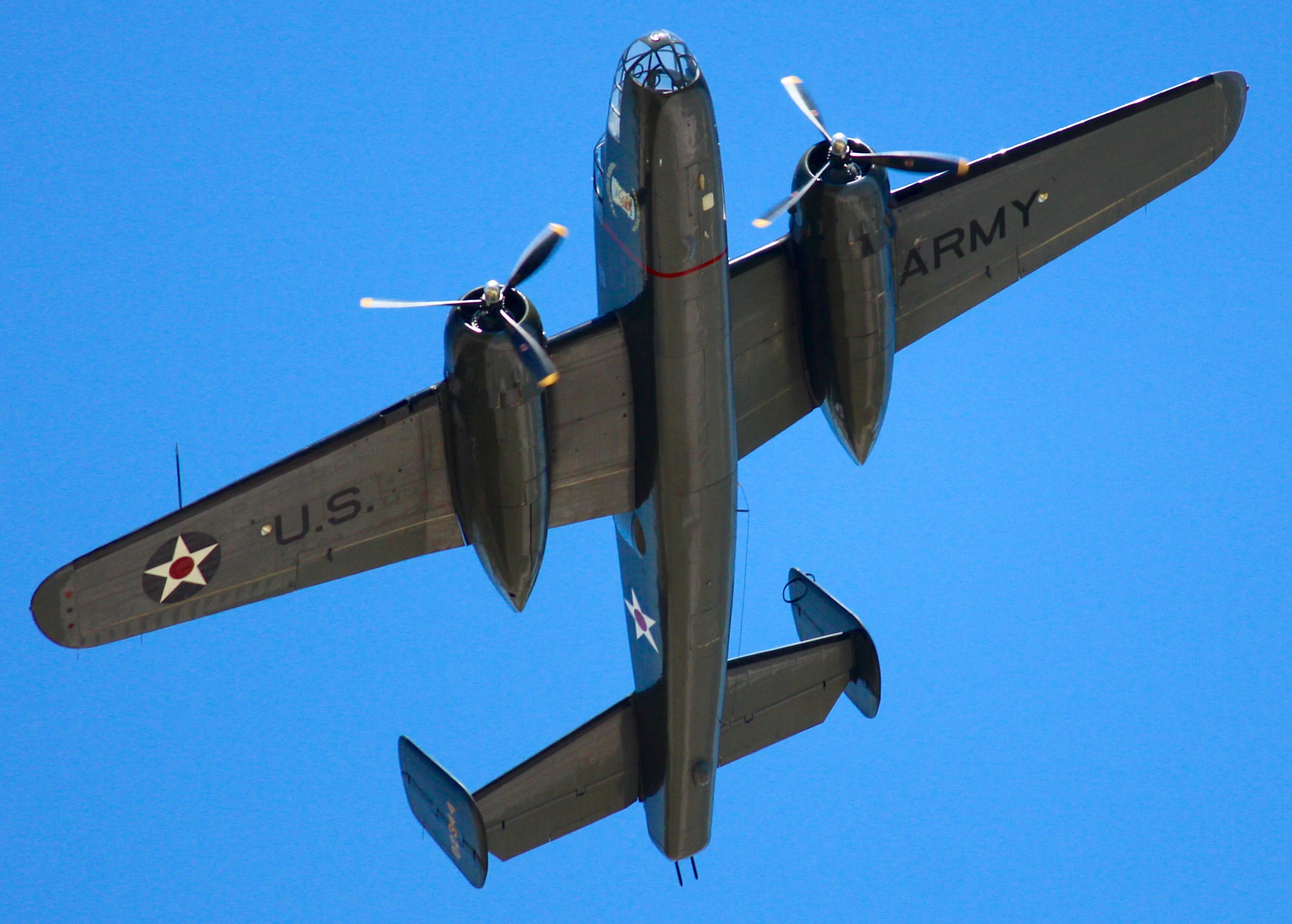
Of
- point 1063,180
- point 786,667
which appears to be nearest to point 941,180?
point 1063,180

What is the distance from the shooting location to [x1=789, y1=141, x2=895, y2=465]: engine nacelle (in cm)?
2523

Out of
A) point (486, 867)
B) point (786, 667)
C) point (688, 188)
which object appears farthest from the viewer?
point (786, 667)

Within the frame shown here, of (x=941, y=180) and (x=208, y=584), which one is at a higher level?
(x=941, y=180)

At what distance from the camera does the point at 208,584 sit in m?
24.5

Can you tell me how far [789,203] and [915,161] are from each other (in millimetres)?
1657

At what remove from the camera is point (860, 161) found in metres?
25.4

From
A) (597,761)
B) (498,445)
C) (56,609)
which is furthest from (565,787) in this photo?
(56,609)

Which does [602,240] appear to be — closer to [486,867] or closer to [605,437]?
[605,437]

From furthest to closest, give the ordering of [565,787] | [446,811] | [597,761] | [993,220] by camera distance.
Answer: [597,761] < [565,787] < [993,220] < [446,811]

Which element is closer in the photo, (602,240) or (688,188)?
(688,188)

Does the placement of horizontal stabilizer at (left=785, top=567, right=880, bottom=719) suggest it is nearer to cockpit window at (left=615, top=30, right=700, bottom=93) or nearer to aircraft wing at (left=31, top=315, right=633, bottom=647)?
aircraft wing at (left=31, top=315, right=633, bottom=647)

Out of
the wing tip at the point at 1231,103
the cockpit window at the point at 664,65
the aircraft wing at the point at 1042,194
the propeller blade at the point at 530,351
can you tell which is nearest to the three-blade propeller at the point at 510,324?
the propeller blade at the point at 530,351

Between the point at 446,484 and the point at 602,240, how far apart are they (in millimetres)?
3240

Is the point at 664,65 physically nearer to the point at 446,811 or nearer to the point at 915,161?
the point at 915,161
